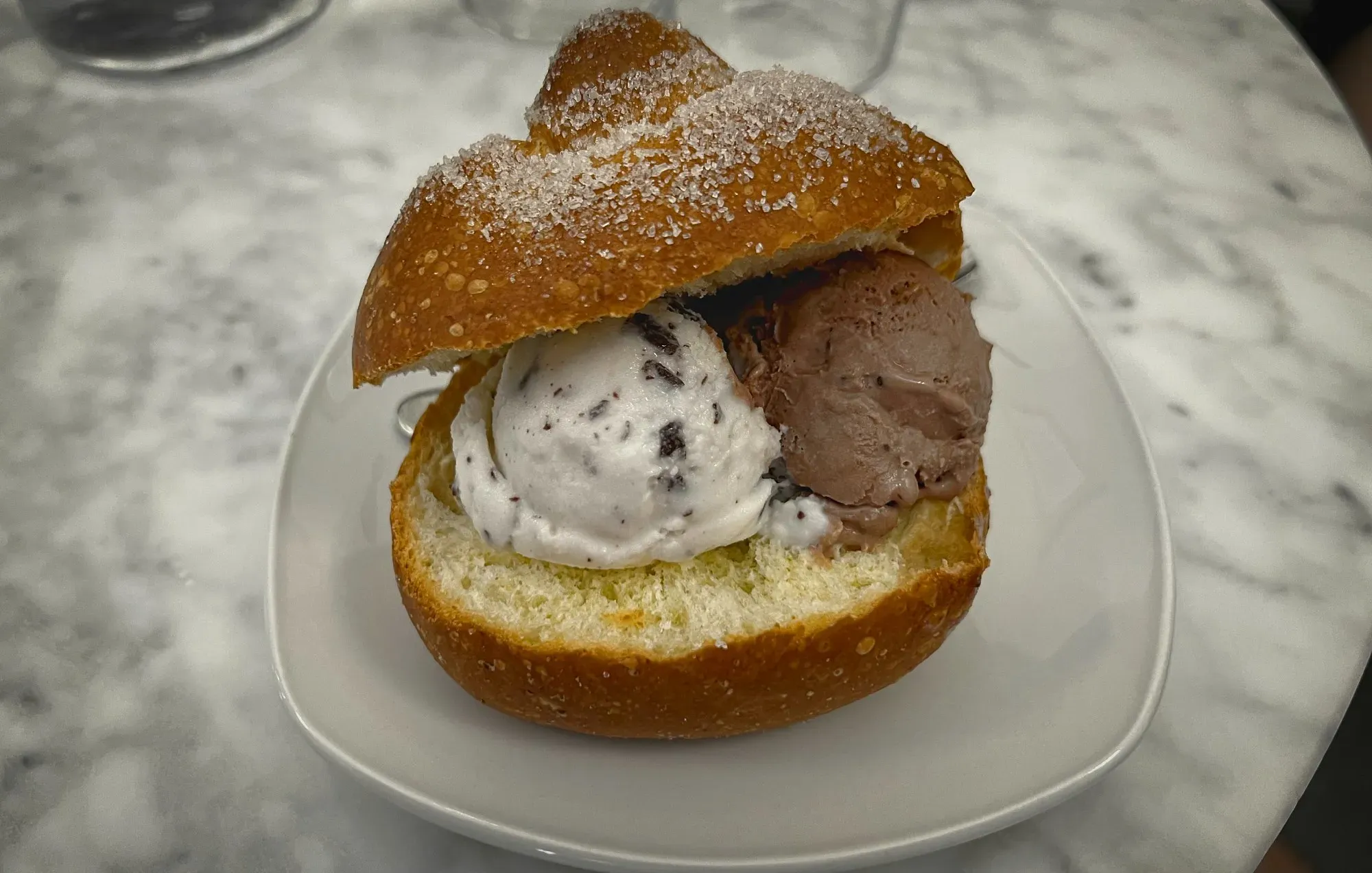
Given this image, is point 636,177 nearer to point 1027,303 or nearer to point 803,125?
point 803,125

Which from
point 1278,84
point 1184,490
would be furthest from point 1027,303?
point 1278,84

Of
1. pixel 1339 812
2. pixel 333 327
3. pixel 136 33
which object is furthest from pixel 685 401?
pixel 136 33

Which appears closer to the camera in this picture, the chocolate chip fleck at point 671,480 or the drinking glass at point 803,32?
the chocolate chip fleck at point 671,480

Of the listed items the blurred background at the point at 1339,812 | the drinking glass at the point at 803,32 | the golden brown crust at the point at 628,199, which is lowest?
the blurred background at the point at 1339,812

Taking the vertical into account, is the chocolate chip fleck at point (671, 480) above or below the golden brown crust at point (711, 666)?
above

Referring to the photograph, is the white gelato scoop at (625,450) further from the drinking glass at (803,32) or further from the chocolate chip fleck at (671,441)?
the drinking glass at (803,32)

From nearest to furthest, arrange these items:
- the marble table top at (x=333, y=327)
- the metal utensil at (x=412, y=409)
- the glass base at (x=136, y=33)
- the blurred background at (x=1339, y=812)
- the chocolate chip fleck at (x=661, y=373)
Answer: the chocolate chip fleck at (x=661, y=373) → the marble table top at (x=333, y=327) → the metal utensil at (x=412, y=409) → the blurred background at (x=1339, y=812) → the glass base at (x=136, y=33)

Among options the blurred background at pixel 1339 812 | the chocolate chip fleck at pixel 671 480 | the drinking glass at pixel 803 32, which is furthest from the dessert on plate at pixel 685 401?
the drinking glass at pixel 803 32
